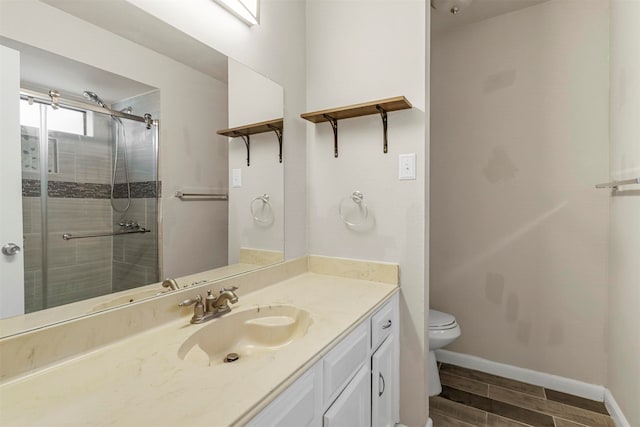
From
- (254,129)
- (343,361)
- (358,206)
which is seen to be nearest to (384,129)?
(358,206)

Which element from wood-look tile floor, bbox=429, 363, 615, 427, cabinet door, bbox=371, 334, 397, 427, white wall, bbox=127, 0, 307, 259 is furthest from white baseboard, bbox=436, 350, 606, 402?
white wall, bbox=127, 0, 307, 259

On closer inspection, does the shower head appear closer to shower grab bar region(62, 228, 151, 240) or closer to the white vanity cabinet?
shower grab bar region(62, 228, 151, 240)

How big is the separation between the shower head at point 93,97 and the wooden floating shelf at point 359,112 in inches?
36.1

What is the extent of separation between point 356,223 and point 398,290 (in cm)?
40

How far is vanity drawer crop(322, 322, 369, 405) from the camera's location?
92cm

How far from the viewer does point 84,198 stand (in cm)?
89

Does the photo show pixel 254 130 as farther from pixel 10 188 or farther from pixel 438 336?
pixel 438 336

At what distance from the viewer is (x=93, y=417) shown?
0.59 meters

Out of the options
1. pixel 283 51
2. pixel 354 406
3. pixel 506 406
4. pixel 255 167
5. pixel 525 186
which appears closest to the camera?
pixel 354 406

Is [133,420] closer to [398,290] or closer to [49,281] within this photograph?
[49,281]

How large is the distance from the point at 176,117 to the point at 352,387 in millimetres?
1155

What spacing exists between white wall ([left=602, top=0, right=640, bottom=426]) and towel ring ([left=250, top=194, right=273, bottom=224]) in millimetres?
1736

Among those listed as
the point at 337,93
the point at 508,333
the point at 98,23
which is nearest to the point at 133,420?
the point at 98,23

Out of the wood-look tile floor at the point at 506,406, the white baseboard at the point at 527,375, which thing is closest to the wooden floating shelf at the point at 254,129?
the wood-look tile floor at the point at 506,406
